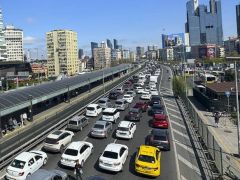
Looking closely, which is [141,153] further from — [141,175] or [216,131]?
[216,131]

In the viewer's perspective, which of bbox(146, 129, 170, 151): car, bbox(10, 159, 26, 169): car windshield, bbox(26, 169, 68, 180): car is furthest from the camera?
bbox(146, 129, 170, 151): car

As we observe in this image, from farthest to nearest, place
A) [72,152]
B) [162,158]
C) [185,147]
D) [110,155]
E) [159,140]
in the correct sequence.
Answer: [185,147], [159,140], [162,158], [72,152], [110,155]

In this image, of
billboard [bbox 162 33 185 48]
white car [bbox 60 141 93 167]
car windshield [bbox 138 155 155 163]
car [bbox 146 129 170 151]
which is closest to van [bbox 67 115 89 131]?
car [bbox 146 129 170 151]

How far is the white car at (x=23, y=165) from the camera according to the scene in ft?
64.7

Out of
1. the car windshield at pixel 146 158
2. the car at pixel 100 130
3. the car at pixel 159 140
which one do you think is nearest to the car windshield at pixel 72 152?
the car windshield at pixel 146 158

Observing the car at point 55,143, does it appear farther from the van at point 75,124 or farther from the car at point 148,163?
the car at point 148,163

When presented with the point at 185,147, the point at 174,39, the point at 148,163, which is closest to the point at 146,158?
the point at 148,163

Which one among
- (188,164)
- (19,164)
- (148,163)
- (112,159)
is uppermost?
(19,164)

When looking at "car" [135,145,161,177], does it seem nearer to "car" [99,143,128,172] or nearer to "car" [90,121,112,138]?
"car" [99,143,128,172]

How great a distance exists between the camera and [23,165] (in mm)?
20203

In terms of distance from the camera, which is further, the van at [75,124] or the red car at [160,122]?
the red car at [160,122]

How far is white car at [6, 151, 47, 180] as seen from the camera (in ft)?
64.7

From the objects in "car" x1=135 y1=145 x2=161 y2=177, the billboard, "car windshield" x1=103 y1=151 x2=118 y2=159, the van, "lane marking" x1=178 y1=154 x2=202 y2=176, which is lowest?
"lane marking" x1=178 y1=154 x2=202 y2=176

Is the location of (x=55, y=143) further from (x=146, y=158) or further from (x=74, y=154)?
(x=146, y=158)
